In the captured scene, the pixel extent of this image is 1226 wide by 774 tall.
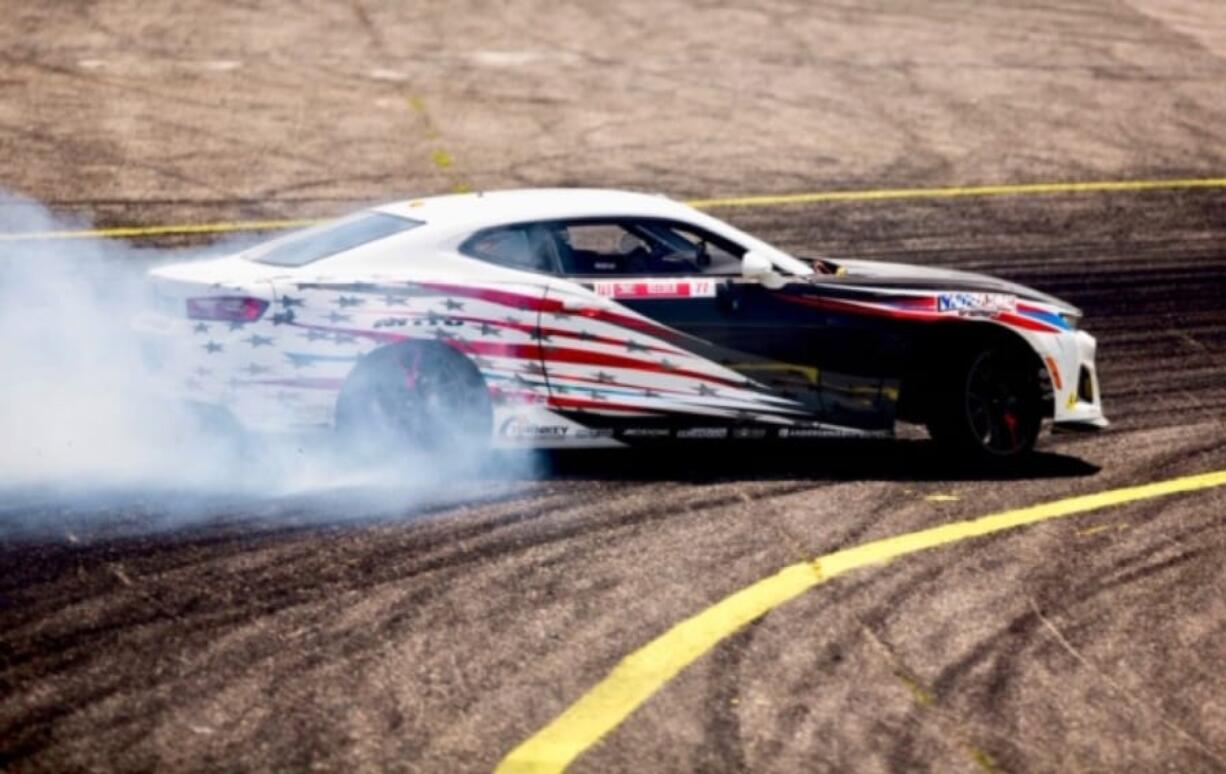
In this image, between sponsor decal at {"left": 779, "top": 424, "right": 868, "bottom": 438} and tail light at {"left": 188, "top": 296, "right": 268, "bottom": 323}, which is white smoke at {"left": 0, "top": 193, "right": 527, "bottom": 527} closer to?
tail light at {"left": 188, "top": 296, "right": 268, "bottom": 323}

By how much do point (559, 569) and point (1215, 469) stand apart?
167 inches

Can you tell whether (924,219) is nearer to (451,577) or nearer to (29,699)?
(451,577)

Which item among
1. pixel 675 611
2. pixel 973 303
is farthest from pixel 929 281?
pixel 675 611

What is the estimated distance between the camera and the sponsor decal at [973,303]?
1098 cm

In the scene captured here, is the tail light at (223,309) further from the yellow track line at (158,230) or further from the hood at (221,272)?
the yellow track line at (158,230)

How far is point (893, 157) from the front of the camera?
66.8ft

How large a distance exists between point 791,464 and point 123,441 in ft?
11.6

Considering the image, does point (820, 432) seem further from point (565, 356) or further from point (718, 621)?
point (718, 621)

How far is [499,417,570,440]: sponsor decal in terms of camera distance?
34.2ft

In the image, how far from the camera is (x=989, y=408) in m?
11.1

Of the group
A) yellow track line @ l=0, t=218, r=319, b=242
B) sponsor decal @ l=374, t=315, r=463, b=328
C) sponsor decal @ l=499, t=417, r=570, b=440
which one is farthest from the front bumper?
yellow track line @ l=0, t=218, r=319, b=242

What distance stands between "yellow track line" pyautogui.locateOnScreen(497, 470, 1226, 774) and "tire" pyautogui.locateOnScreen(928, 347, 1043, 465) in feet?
2.55

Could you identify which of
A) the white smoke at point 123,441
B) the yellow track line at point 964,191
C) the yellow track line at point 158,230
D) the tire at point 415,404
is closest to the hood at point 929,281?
the tire at point 415,404

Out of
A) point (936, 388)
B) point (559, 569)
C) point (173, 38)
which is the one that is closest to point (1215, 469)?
point (936, 388)
